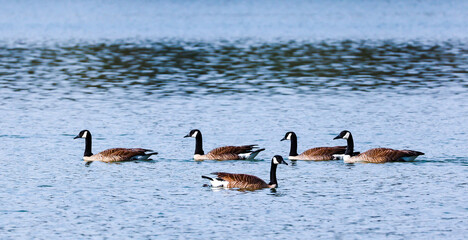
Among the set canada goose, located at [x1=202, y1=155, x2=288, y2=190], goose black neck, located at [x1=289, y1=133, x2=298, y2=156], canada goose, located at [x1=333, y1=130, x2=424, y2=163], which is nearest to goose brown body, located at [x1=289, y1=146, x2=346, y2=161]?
goose black neck, located at [x1=289, y1=133, x2=298, y2=156]

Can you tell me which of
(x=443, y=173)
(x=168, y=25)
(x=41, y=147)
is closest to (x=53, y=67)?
(x=41, y=147)

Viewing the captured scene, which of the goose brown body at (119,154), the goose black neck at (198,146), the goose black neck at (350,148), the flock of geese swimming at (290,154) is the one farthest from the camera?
the goose black neck at (198,146)

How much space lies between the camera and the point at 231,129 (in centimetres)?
3450

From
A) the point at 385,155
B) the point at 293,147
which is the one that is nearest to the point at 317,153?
the point at 293,147

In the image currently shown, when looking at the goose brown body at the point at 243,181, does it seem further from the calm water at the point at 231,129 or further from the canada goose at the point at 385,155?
the canada goose at the point at 385,155

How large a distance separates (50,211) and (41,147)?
979 cm

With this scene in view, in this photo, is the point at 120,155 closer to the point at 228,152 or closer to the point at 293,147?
the point at 228,152

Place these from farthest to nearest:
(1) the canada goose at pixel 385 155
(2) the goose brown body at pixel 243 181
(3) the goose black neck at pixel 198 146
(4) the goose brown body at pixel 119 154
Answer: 1. (3) the goose black neck at pixel 198 146
2. (4) the goose brown body at pixel 119 154
3. (1) the canada goose at pixel 385 155
4. (2) the goose brown body at pixel 243 181

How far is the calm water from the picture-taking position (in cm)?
2056

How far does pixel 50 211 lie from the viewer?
21.5 meters

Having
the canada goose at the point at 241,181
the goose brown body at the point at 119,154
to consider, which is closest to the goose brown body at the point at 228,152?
the goose brown body at the point at 119,154

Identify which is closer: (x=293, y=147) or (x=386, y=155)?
(x=386, y=155)

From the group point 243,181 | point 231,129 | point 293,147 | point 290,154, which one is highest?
point 293,147

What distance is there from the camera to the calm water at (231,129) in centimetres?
2056
